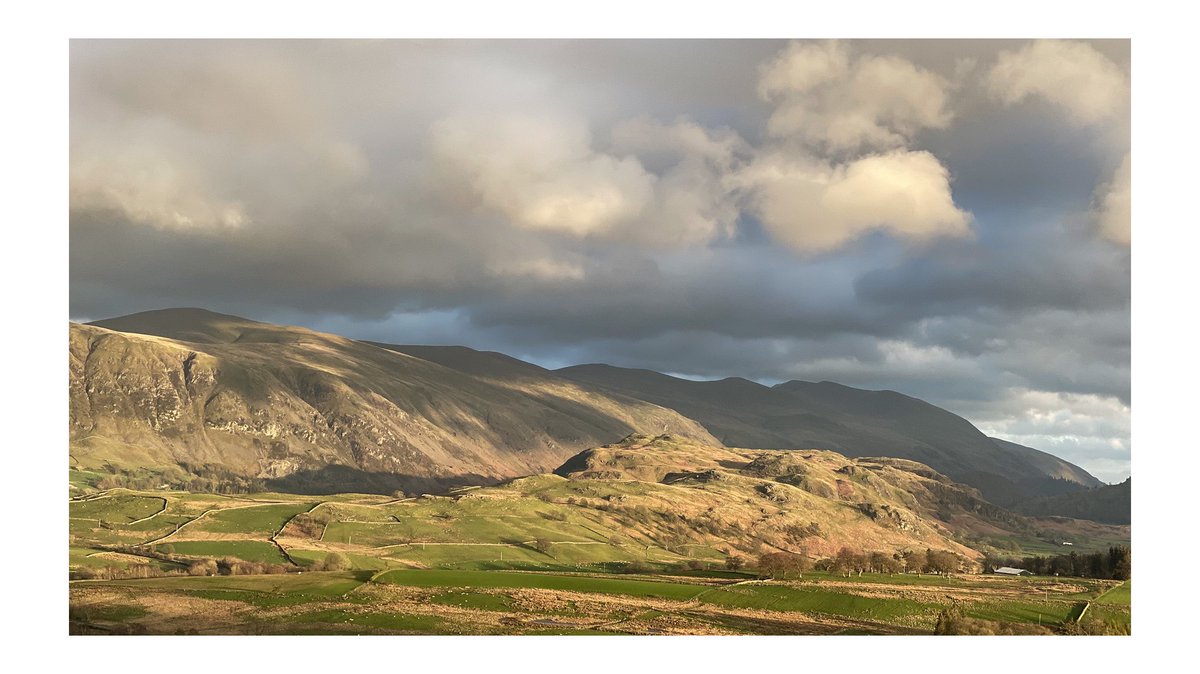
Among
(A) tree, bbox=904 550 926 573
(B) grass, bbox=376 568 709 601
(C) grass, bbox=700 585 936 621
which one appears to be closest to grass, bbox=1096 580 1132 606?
(C) grass, bbox=700 585 936 621

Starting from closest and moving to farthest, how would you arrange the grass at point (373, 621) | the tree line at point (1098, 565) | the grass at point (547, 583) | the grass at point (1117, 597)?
1. the grass at point (373, 621)
2. the grass at point (1117, 597)
3. the grass at point (547, 583)
4. the tree line at point (1098, 565)

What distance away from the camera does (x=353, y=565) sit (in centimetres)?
14325

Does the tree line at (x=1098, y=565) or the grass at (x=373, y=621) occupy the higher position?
the grass at (x=373, y=621)

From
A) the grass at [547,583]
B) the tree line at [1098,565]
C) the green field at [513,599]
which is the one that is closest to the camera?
the green field at [513,599]

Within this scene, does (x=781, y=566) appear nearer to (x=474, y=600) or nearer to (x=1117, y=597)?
(x=1117, y=597)

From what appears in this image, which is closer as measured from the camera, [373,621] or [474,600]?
[373,621]

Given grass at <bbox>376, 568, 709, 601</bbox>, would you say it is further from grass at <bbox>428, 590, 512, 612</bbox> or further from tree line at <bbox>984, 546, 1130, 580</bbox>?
tree line at <bbox>984, 546, 1130, 580</bbox>

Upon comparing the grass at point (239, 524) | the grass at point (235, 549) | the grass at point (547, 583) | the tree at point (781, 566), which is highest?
the grass at point (547, 583)

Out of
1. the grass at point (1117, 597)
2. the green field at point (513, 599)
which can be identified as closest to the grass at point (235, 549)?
the green field at point (513, 599)

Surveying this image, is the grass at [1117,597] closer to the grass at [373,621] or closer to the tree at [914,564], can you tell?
the tree at [914,564]

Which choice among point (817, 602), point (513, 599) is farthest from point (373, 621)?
point (817, 602)
